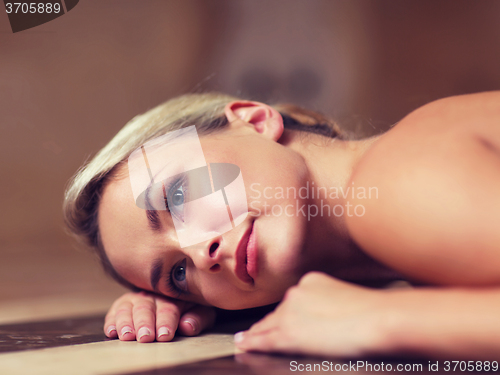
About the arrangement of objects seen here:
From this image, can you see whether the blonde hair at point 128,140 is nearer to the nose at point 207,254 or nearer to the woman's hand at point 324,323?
the nose at point 207,254

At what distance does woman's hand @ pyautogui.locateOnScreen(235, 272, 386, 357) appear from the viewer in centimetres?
45

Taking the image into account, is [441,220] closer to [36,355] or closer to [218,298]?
[218,298]

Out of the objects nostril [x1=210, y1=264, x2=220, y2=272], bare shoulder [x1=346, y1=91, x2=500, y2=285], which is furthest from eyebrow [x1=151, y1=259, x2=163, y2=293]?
bare shoulder [x1=346, y1=91, x2=500, y2=285]

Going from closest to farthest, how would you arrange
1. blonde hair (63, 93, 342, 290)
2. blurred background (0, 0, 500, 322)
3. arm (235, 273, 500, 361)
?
arm (235, 273, 500, 361), blonde hair (63, 93, 342, 290), blurred background (0, 0, 500, 322)

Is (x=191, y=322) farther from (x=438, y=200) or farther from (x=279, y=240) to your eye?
(x=438, y=200)

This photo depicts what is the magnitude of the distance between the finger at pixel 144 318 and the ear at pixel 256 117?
399 mm

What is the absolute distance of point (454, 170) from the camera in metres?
0.51

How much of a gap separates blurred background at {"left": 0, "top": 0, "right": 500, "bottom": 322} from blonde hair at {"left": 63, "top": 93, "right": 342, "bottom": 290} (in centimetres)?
42

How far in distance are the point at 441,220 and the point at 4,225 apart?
1.50 meters

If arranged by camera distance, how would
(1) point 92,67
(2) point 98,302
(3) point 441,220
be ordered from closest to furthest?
1. (3) point 441,220
2. (2) point 98,302
3. (1) point 92,67

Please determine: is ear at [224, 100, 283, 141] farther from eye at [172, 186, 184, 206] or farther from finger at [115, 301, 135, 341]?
finger at [115, 301, 135, 341]

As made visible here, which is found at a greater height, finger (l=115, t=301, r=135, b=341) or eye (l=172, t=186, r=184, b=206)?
eye (l=172, t=186, r=184, b=206)

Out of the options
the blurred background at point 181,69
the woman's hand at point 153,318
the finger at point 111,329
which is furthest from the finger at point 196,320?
the blurred background at point 181,69

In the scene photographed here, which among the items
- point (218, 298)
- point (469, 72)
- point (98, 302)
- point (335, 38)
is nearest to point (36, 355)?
point (218, 298)
